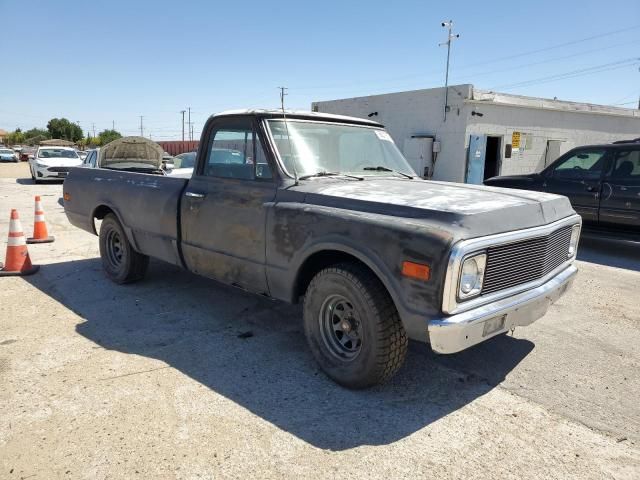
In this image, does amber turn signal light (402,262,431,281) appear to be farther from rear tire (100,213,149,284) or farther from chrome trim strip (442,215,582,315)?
rear tire (100,213,149,284)

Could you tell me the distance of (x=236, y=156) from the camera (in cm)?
426

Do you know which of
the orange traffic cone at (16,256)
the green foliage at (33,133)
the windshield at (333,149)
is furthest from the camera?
the green foliage at (33,133)

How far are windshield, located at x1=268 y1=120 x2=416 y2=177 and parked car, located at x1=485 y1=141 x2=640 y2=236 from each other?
17.1 ft

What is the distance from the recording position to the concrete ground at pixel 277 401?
2.54 m

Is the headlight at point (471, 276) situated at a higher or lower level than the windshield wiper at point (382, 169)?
lower

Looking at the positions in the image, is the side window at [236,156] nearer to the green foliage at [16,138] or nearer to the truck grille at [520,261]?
the truck grille at [520,261]

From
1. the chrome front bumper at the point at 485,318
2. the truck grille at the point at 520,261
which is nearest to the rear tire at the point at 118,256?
the chrome front bumper at the point at 485,318

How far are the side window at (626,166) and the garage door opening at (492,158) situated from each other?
10.0 metres

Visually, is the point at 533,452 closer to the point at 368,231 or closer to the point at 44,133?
the point at 368,231

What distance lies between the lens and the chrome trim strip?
8.70ft

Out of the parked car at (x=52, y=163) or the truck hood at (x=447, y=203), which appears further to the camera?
the parked car at (x=52, y=163)

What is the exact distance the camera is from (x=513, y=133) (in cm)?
1775

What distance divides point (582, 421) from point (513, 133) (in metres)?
16.6

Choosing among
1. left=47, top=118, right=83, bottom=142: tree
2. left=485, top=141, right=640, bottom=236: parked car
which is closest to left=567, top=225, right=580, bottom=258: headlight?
left=485, top=141, right=640, bottom=236: parked car
